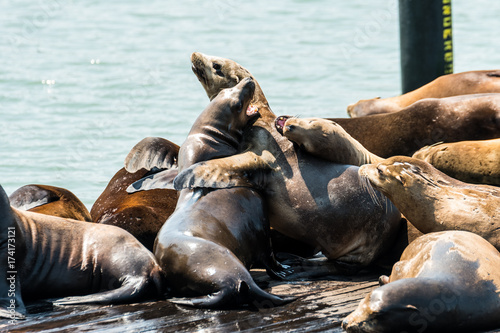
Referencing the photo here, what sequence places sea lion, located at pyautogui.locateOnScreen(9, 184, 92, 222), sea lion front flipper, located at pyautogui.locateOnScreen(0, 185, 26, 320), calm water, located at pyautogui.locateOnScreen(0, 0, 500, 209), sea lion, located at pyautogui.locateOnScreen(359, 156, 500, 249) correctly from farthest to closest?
1. calm water, located at pyautogui.locateOnScreen(0, 0, 500, 209)
2. sea lion, located at pyautogui.locateOnScreen(9, 184, 92, 222)
3. sea lion, located at pyautogui.locateOnScreen(359, 156, 500, 249)
4. sea lion front flipper, located at pyautogui.locateOnScreen(0, 185, 26, 320)

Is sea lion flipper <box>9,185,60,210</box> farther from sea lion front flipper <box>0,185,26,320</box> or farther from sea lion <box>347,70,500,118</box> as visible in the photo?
sea lion <box>347,70,500,118</box>

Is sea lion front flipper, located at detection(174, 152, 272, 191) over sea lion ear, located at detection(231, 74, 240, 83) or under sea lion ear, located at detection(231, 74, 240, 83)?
under

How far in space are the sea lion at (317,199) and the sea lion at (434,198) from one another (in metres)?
0.20

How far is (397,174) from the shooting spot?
4.93 m

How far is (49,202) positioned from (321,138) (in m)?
1.88

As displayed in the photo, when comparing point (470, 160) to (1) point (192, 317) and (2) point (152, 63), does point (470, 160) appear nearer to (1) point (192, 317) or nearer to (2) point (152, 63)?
(1) point (192, 317)

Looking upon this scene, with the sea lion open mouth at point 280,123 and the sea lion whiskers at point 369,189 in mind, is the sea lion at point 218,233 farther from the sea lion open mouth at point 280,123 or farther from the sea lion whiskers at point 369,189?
the sea lion whiskers at point 369,189

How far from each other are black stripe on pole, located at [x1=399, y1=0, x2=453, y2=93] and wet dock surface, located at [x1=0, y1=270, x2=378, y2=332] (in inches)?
175

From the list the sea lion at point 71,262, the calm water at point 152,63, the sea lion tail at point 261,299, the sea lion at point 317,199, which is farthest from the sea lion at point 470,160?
the calm water at point 152,63

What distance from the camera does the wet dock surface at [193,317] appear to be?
401 cm

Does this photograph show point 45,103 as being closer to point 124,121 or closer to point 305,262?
point 124,121

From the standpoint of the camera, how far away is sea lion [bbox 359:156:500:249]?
4.65m

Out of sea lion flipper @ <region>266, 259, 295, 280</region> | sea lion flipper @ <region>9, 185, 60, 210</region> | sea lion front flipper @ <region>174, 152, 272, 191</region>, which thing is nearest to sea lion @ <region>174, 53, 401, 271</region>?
sea lion front flipper @ <region>174, 152, 272, 191</region>

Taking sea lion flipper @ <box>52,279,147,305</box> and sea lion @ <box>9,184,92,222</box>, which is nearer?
sea lion flipper @ <box>52,279,147,305</box>
